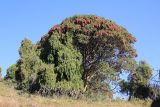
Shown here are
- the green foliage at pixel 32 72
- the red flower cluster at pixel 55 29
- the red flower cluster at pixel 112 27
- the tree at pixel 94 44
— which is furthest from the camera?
the red flower cluster at pixel 55 29

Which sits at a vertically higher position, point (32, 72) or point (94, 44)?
point (94, 44)

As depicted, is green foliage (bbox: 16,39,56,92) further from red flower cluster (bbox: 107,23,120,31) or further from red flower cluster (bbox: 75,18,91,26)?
red flower cluster (bbox: 107,23,120,31)

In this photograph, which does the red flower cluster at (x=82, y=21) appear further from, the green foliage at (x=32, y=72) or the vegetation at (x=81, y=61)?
the green foliage at (x=32, y=72)

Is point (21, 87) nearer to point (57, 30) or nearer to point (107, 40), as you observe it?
point (57, 30)

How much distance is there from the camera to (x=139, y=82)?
43125 millimetres

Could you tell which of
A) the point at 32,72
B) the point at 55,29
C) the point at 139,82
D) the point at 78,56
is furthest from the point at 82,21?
the point at 139,82

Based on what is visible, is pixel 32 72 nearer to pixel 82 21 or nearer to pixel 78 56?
pixel 78 56

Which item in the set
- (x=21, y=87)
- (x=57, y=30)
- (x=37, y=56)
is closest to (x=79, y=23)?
(x=57, y=30)

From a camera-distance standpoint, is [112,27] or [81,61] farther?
[112,27]

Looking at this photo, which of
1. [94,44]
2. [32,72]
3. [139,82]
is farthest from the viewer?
[139,82]

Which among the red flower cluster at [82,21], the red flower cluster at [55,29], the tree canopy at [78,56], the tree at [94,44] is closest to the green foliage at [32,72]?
the tree canopy at [78,56]

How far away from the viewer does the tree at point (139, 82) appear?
4217cm

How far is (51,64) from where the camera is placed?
38.7 metres

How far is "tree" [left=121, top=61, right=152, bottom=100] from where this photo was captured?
42.2 metres
